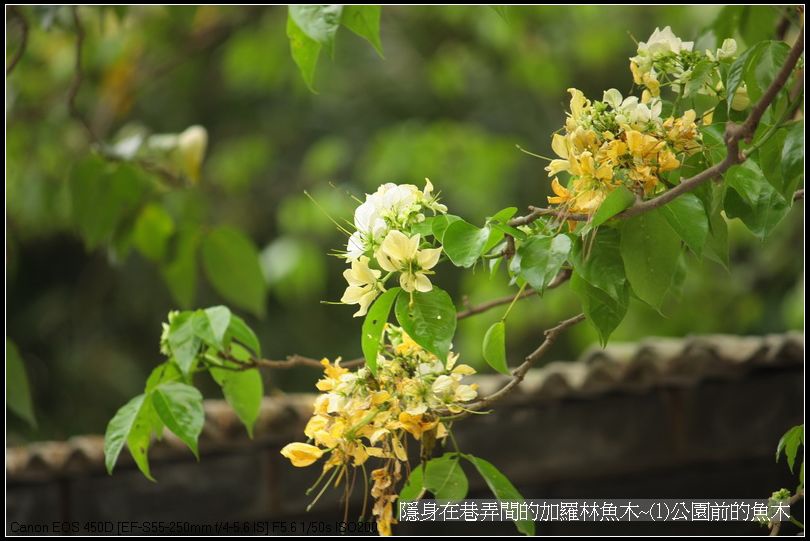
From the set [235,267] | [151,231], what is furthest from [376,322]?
[151,231]

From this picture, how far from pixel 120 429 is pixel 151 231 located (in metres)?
0.75

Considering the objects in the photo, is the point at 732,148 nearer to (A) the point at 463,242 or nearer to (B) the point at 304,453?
(A) the point at 463,242

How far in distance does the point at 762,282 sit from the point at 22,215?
3.06 m

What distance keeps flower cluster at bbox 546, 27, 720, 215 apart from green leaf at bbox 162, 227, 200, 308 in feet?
2.93

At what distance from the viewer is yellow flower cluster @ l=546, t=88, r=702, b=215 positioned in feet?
2.40

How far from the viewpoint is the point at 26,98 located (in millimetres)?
3816

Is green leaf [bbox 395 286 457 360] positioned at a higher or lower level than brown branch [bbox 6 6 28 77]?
lower

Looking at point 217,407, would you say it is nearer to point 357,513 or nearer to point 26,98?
point 357,513

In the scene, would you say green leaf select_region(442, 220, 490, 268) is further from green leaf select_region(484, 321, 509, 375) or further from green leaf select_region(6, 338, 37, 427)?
green leaf select_region(6, 338, 37, 427)

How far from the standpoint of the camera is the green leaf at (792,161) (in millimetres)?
735

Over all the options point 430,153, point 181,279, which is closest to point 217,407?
point 181,279

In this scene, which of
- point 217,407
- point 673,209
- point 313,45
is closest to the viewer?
point 673,209

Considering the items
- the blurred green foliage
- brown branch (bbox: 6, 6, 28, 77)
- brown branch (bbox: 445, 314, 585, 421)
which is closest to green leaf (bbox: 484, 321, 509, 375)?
brown branch (bbox: 445, 314, 585, 421)

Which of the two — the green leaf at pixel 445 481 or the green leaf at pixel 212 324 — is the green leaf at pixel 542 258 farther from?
the green leaf at pixel 212 324
